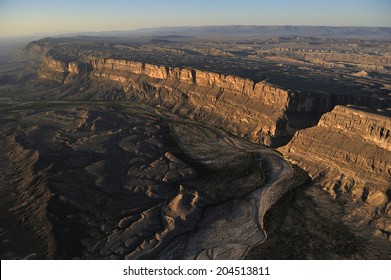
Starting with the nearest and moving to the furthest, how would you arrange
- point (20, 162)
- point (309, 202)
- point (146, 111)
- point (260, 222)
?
1. point (260, 222)
2. point (309, 202)
3. point (20, 162)
4. point (146, 111)

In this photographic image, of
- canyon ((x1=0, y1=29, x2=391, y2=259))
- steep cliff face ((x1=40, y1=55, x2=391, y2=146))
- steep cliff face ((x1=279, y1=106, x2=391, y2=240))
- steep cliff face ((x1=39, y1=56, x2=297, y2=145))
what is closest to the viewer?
canyon ((x1=0, y1=29, x2=391, y2=259))

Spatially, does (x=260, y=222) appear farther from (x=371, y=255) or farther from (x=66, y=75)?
(x=66, y=75)

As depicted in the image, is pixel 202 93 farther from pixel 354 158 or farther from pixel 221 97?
pixel 354 158

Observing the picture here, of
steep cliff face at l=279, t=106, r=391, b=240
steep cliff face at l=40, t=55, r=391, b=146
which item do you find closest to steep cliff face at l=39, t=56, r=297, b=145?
steep cliff face at l=40, t=55, r=391, b=146

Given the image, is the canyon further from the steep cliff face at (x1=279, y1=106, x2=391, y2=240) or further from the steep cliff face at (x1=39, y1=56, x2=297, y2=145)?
the steep cliff face at (x1=39, y1=56, x2=297, y2=145)

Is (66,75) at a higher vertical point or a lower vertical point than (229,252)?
higher

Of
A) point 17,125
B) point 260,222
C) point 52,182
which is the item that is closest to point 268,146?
point 260,222
